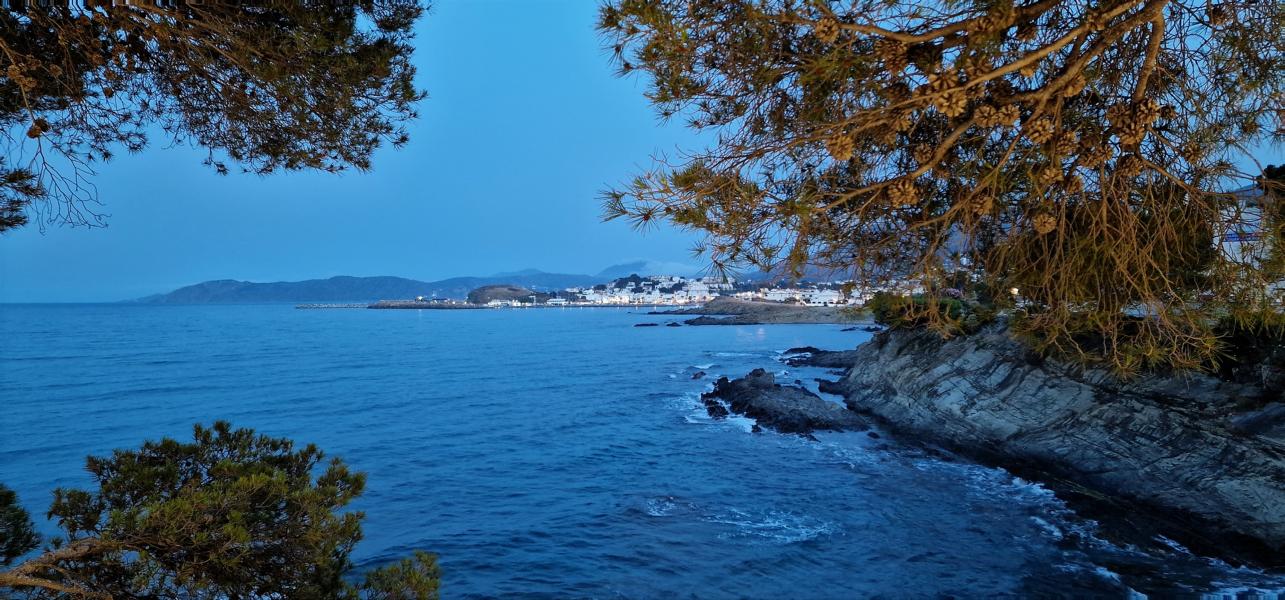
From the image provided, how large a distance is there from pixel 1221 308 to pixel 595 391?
26.0m

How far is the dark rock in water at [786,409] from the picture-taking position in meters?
19.0

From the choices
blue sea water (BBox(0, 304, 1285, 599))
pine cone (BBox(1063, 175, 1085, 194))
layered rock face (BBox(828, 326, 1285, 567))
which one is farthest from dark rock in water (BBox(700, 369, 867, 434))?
pine cone (BBox(1063, 175, 1085, 194))

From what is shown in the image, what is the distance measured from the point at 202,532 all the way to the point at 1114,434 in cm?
1471

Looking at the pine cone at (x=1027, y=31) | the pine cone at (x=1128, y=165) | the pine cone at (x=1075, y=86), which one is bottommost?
the pine cone at (x=1128, y=165)

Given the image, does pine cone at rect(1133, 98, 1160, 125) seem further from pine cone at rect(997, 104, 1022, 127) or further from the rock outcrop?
the rock outcrop

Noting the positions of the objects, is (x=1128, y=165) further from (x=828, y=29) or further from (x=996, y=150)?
(x=828, y=29)

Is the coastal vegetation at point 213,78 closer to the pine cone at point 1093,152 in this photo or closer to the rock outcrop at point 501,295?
the pine cone at point 1093,152

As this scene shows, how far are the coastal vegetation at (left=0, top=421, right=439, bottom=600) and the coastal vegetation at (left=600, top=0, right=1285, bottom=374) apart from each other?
8.62ft

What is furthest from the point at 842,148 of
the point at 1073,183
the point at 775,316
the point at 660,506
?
the point at 775,316

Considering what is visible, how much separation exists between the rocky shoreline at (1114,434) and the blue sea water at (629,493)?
80 centimetres

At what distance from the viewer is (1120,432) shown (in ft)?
39.0

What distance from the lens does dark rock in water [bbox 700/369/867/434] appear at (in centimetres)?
1898

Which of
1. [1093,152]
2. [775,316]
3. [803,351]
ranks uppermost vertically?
[1093,152]

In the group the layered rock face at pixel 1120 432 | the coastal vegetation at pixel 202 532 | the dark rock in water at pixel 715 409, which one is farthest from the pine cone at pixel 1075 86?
the dark rock in water at pixel 715 409
